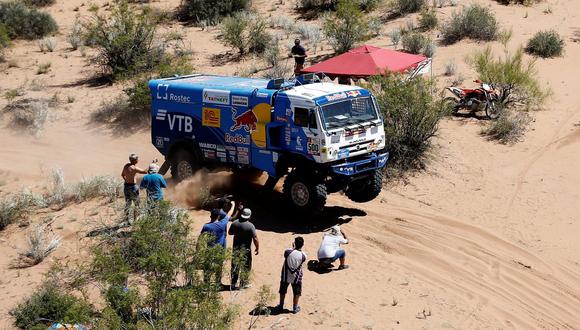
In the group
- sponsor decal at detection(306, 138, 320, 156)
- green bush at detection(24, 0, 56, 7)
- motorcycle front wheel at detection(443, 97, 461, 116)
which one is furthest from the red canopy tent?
green bush at detection(24, 0, 56, 7)

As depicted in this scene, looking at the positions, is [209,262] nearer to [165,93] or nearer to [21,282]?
[21,282]

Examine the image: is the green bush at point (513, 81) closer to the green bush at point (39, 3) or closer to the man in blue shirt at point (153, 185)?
the man in blue shirt at point (153, 185)

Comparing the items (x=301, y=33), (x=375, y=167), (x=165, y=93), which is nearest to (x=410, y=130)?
(x=375, y=167)

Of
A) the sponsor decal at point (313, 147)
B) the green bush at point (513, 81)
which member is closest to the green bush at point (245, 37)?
the green bush at point (513, 81)

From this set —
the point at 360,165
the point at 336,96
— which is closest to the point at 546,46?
the point at 360,165

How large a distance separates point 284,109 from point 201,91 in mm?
2212

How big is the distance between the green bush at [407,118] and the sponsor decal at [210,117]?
14.2ft

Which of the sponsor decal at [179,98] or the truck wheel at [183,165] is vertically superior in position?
the sponsor decal at [179,98]

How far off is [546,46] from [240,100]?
1522 centimetres

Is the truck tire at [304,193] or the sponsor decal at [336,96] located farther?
the truck tire at [304,193]

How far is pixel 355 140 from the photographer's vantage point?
14281 millimetres

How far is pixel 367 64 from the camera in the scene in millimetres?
19266

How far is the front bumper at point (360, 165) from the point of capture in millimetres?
14138

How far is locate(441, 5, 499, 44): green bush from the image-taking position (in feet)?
89.0
